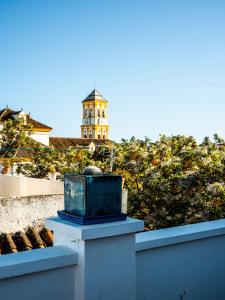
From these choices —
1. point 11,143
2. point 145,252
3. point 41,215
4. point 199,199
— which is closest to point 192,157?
point 199,199

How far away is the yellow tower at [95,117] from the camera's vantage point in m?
119

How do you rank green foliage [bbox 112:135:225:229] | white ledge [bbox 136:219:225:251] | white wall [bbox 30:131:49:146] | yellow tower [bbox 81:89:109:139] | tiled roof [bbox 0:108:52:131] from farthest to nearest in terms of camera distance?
yellow tower [bbox 81:89:109:139] → white wall [bbox 30:131:49:146] → tiled roof [bbox 0:108:52:131] → green foliage [bbox 112:135:225:229] → white ledge [bbox 136:219:225:251]

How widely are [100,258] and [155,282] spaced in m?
0.76

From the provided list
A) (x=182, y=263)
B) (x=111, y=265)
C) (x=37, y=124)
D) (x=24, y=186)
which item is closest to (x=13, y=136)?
(x=24, y=186)

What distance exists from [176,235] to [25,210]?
502 centimetres

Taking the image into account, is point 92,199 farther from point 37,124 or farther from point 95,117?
point 95,117

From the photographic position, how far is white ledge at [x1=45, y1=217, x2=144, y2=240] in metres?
2.54

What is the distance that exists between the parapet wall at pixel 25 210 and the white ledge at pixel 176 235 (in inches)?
186

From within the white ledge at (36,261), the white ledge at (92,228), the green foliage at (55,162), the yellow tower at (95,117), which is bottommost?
the white ledge at (36,261)

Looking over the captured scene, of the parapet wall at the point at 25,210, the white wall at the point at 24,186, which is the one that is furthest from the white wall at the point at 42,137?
the parapet wall at the point at 25,210

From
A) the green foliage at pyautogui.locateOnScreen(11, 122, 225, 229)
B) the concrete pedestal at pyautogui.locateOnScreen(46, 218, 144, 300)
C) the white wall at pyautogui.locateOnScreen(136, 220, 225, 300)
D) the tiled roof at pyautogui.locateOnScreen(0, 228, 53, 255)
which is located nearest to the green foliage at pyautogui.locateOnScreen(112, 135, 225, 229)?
the green foliage at pyautogui.locateOnScreen(11, 122, 225, 229)

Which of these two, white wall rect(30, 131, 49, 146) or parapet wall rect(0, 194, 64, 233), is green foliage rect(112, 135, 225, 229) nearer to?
parapet wall rect(0, 194, 64, 233)

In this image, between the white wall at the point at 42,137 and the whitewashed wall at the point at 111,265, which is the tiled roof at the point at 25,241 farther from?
the white wall at the point at 42,137

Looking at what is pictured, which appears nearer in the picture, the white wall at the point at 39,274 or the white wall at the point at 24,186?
the white wall at the point at 39,274
